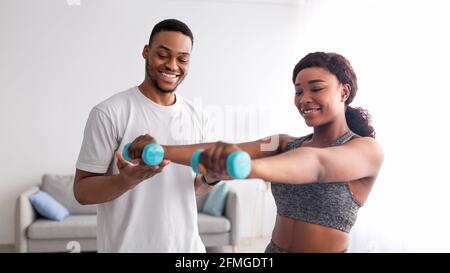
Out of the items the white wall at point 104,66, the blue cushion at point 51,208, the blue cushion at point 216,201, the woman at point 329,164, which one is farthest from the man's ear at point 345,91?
the blue cushion at point 216,201

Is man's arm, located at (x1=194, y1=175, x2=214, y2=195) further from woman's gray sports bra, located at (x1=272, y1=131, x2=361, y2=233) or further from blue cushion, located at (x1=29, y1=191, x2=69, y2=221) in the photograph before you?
blue cushion, located at (x1=29, y1=191, x2=69, y2=221)

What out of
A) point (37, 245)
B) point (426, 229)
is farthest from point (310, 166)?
point (426, 229)

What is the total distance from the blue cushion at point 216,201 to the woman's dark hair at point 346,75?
1.04 meters

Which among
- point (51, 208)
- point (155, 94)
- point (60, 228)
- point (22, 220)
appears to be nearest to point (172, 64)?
point (155, 94)

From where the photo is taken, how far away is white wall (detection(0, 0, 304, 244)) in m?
0.83

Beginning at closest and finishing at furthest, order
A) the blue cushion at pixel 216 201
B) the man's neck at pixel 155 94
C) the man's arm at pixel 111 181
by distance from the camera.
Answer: the man's arm at pixel 111 181, the man's neck at pixel 155 94, the blue cushion at pixel 216 201

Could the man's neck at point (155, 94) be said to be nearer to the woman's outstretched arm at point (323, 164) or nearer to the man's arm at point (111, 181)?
the man's arm at point (111, 181)

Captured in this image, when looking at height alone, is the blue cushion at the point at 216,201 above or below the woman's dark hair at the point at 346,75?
below

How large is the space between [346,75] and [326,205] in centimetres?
18

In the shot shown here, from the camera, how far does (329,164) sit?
606 millimetres

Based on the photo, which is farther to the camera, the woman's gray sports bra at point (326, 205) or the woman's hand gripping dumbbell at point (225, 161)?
the woman's gray sports bra at point (326, 205)

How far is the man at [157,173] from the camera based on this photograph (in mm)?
705

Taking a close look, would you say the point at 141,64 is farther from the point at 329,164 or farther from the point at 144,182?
the point at 329,164
